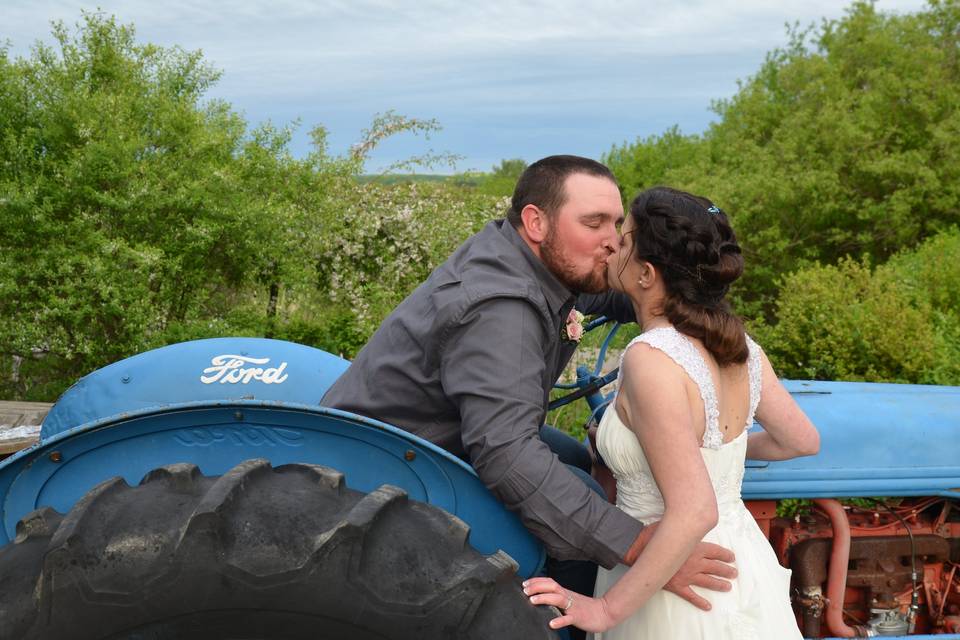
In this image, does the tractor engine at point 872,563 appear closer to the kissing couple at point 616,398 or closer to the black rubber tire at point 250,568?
the kissing couple at point 616,398

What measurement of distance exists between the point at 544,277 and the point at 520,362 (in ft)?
1.37

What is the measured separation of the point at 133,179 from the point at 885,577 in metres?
5.41

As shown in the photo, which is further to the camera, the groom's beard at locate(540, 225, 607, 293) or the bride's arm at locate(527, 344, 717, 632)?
the groom's beard at locate(540, 225, 607, 293)

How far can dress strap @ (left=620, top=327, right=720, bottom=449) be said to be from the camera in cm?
212

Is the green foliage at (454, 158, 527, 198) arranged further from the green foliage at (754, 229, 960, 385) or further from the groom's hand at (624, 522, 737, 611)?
the groom's hand at (624, 522, 737, 611)

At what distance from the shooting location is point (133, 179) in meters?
6.33

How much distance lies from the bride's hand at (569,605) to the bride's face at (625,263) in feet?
2.58

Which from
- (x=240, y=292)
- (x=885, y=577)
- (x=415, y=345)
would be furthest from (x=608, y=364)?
(x=415, y=345)

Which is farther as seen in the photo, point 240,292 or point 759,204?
point 759,204

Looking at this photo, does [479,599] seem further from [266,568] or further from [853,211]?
[853,211]

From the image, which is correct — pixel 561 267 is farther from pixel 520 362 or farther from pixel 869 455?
pixel 869 455

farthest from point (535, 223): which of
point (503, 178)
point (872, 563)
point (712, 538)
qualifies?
point (503, 178)

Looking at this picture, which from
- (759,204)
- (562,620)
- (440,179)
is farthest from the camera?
(759,204)

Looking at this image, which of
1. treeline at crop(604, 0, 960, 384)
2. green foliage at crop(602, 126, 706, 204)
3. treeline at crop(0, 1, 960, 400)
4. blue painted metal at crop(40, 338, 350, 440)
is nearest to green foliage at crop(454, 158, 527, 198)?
green foliage at crop(602, 126, 706, 204)
